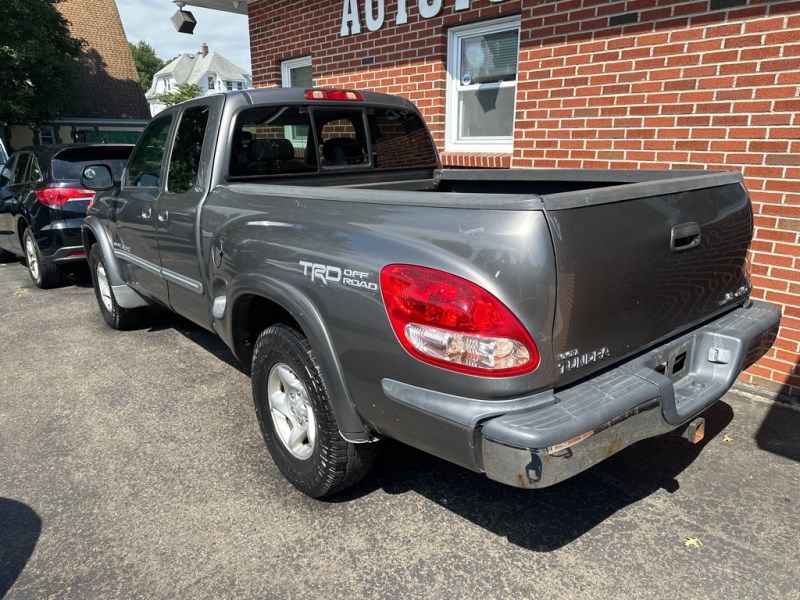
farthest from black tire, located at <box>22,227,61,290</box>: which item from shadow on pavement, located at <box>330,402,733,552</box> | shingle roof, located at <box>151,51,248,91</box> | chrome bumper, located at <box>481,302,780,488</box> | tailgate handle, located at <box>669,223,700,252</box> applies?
shingle roof, located at <box>151,51,248,91</box>

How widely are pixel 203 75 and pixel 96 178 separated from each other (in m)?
63.6

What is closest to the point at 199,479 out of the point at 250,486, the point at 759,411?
the point at 250,486

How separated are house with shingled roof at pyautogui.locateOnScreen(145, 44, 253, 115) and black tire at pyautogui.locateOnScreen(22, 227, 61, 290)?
192 ft

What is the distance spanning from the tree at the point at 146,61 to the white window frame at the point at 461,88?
89.7 meters

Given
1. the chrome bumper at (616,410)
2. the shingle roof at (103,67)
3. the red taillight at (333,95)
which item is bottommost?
the chrome bumper at (616,410)

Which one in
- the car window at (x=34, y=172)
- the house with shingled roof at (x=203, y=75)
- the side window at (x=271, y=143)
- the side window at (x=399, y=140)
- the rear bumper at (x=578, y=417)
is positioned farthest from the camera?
the house with shingled roof at (x=203, y=75)

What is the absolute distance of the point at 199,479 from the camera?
3.02 meters

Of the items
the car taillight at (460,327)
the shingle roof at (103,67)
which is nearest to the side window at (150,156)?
the car taillight at (460,327)

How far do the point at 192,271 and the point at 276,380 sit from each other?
103cm

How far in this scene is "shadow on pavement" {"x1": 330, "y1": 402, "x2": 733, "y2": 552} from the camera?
2645 millimetres

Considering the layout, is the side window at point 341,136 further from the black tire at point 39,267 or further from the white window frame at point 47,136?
the white window frame at point 47,136

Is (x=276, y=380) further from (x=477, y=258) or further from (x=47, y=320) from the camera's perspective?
(x=47, y=320)

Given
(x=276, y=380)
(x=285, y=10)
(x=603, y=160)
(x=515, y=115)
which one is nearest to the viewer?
(x=276, y=380)

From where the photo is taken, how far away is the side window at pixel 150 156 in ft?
13.1
